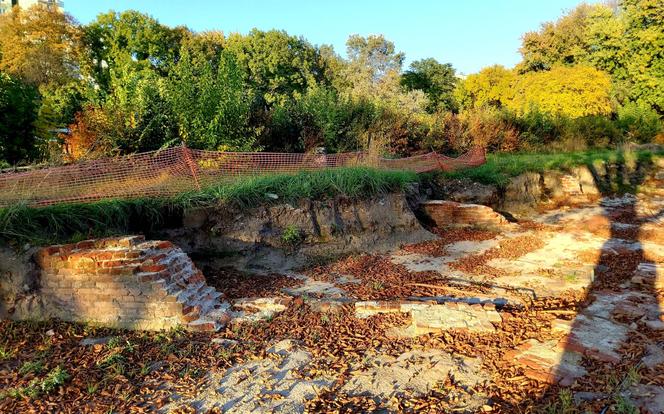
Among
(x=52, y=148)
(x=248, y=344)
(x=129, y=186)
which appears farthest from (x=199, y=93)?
(x=248, y=344)

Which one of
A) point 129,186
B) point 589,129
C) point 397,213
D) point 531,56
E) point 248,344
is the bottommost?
point 248,344

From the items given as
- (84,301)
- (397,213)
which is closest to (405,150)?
(397,213)

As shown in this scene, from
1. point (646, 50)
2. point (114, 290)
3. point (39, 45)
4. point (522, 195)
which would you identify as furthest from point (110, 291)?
point (39, 45)

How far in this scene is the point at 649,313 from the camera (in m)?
4.23

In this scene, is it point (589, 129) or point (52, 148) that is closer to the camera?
point (52, 148)

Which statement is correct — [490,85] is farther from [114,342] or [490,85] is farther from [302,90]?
[114,342]

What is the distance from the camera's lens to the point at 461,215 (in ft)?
29.8

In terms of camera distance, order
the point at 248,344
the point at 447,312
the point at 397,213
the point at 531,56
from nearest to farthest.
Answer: the point at 248,344 → the point at 447,312 → the point at 397,213 → the point at 531,56

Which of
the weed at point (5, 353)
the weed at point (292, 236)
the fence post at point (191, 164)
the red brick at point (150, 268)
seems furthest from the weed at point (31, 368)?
the fence post at point (191, 164)

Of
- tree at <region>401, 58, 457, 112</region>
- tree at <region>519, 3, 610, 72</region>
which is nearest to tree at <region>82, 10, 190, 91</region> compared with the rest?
tree at <region>401, 58, 457, 112</region>

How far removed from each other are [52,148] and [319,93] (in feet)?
24.1

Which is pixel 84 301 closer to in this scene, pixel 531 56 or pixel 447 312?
pixel 447 312

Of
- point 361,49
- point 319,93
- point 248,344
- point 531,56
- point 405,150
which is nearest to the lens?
point 248,344

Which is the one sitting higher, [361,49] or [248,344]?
[361,49]
